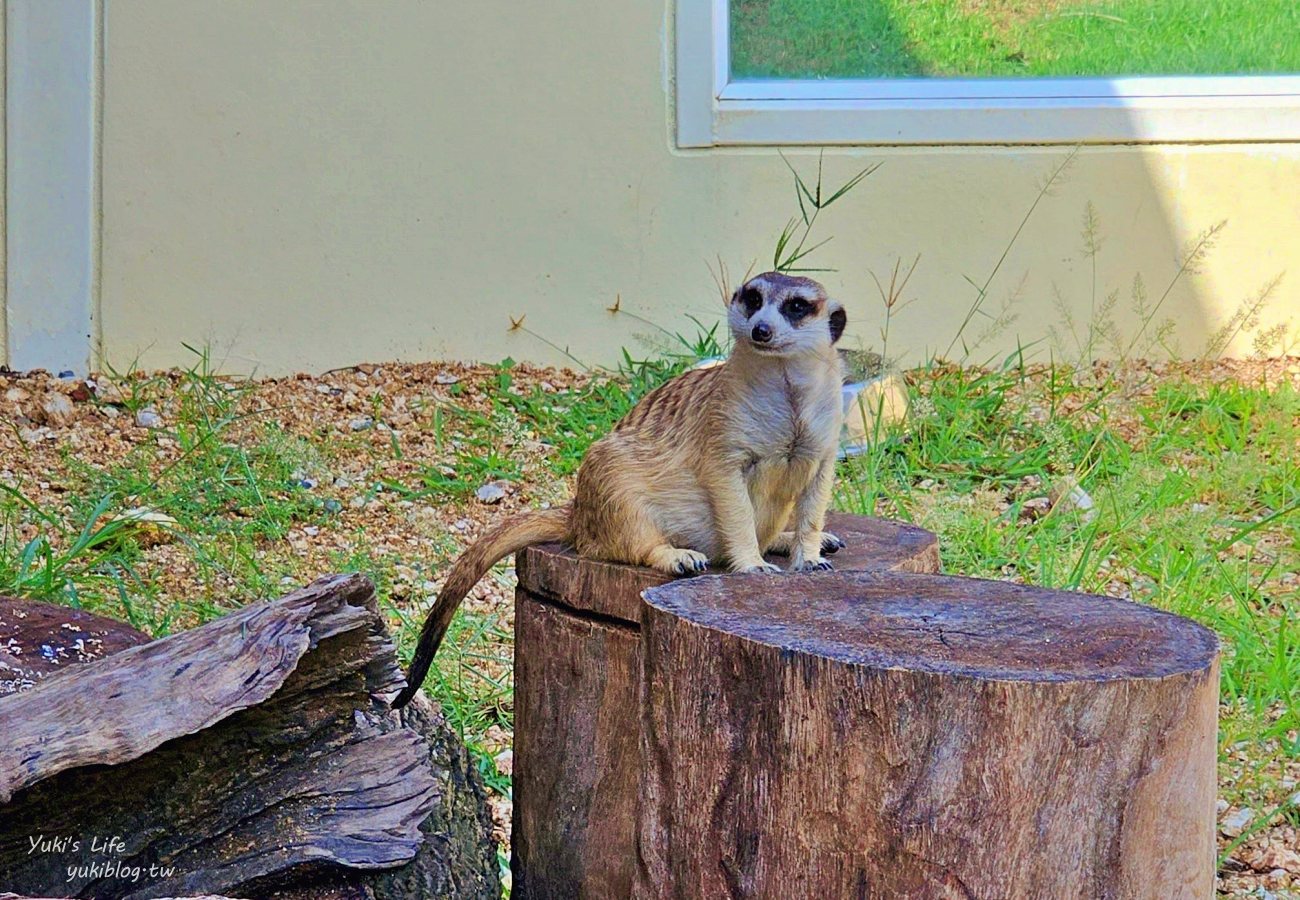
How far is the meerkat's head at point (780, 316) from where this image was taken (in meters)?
2.26

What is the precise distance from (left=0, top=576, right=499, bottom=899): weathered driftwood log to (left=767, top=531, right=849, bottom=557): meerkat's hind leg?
766 mm

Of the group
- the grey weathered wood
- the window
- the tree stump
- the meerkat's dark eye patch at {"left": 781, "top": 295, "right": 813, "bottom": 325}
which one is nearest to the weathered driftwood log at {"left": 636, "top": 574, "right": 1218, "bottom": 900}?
the tree stump

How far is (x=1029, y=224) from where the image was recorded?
4.73 m

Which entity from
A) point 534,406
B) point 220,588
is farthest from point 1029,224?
point 220,588

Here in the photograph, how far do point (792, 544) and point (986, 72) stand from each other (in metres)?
2.84

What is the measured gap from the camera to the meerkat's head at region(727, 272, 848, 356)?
2.26m

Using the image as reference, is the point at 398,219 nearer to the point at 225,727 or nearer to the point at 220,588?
the point at 220,588

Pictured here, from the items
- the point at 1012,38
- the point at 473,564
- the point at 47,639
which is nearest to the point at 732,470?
the point at 473,564

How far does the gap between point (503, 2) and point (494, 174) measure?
0.59 metres

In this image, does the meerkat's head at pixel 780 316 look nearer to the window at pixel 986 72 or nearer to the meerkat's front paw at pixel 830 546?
the meerkat's front paw at pixel 830 546

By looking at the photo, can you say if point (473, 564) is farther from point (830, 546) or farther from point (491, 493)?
point (491, 493)

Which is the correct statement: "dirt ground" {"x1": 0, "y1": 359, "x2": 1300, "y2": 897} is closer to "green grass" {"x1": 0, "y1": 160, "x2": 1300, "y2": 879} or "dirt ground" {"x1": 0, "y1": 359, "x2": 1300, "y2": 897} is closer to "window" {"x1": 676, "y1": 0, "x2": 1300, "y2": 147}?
"green grass" {"x1": 0, "y1": 160, "x2": 1300, "y2": 879}

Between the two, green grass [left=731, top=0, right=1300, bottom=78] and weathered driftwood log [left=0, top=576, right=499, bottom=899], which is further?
green grass [left=731, top=0, right=1300, bottom=78]

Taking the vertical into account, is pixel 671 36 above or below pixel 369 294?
above
